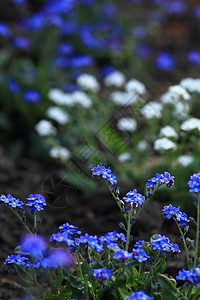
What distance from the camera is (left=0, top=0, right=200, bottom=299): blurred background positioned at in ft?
11.6

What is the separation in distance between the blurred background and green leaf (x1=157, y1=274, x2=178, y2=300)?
909 millimetres

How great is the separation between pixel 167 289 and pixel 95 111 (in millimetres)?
3120

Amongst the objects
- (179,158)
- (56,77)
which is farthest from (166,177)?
(56,77)

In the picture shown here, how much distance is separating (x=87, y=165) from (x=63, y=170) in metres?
0.66

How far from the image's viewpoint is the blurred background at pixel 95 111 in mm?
3521

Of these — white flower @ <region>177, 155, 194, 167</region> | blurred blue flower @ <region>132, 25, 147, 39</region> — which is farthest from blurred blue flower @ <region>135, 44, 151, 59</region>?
white flower @ <region>177, 155, 194, 167</region>

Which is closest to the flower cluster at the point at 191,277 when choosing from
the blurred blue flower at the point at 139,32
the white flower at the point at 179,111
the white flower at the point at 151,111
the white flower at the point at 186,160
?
the white flower at the point at 186,160

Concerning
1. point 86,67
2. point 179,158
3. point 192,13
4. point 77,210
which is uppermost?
point 192,13

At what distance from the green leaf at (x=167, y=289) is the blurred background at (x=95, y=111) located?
0.91 metres

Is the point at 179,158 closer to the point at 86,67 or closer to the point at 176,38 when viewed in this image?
the point at 86,67

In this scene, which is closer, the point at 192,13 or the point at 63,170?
the point at 63,170

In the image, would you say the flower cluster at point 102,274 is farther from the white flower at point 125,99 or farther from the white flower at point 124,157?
the white flower at point 125,99

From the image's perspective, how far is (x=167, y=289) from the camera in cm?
203

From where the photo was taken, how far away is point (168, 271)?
2.75 meters
